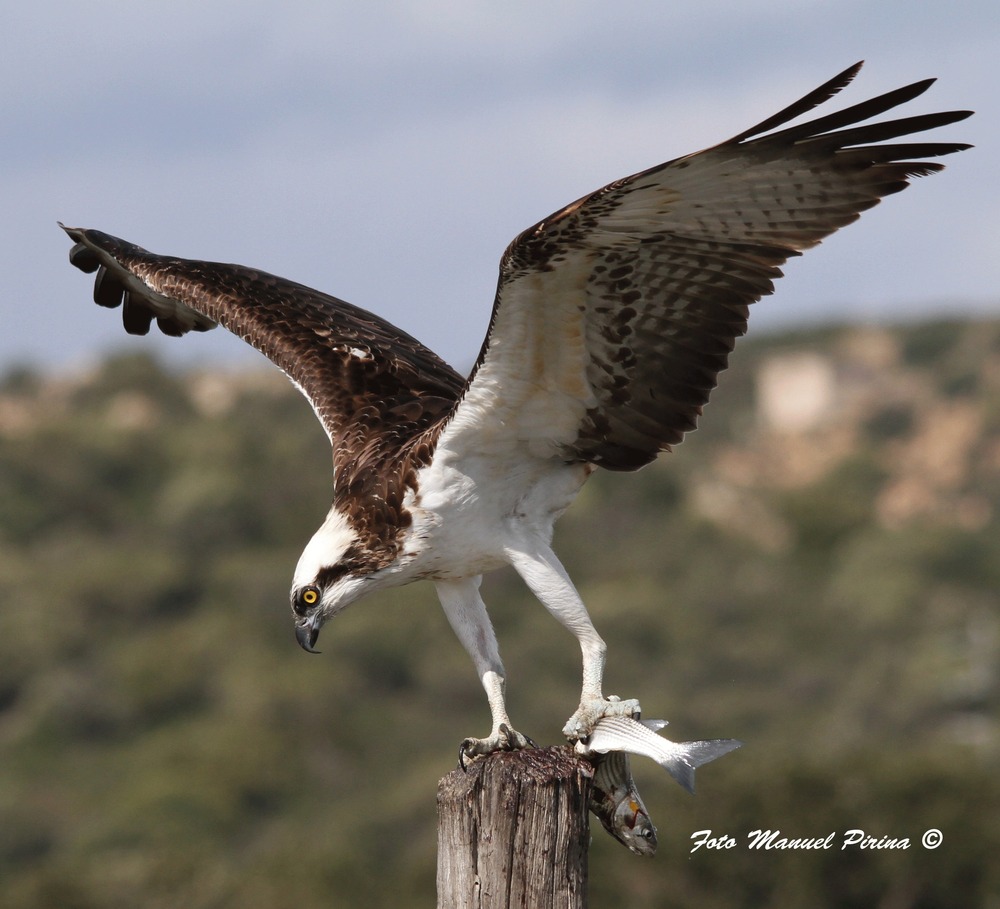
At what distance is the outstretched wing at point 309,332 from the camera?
8359mm

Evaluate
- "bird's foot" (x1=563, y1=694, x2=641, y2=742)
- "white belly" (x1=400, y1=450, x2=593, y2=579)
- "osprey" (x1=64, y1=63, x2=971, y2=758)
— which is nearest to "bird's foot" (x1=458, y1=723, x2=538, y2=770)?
"osprey" (x1=64, y1=63, x2=971, y2=758)

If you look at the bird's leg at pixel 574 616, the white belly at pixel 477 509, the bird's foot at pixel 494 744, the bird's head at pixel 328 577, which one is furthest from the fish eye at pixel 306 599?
the bird's foot at pixel 494 744

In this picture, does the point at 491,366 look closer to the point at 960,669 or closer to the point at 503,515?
the point at 503,515

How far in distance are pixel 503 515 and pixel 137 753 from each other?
149ft

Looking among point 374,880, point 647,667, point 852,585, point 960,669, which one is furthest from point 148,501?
point 374,880

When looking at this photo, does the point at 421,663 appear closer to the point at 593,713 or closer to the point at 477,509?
the point at 477,509

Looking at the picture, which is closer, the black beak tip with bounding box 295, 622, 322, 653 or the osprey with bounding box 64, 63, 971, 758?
the osprey with bounding box 64, 63, 971, 758

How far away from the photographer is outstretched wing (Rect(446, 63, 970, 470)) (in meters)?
6.61

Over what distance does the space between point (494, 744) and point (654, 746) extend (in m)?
0.61

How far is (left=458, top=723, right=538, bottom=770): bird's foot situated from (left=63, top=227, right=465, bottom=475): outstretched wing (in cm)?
140

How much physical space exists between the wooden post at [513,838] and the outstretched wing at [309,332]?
1821 millimetres

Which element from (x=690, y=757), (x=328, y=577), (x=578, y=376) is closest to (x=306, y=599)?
(x=328, y=577)

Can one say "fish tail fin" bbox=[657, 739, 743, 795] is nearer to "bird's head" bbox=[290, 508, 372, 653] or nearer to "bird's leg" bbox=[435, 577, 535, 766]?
"bird's leg" bbox=[435, 577, 535, 766]

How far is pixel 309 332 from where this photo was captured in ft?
29.9
